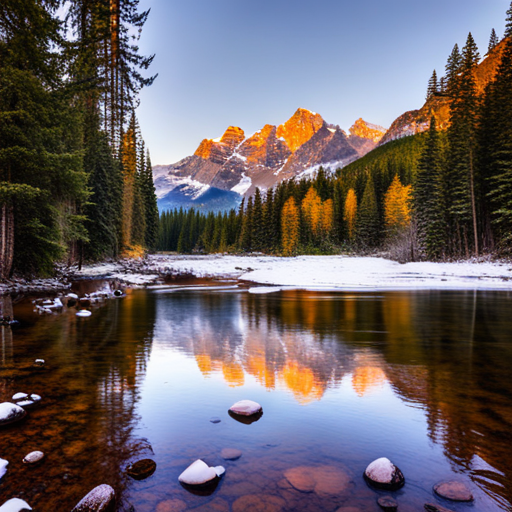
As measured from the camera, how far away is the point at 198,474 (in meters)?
2.39

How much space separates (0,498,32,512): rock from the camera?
6.61 feet

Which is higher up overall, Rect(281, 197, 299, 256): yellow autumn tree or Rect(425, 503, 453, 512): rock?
Rect(281, 197, 299, 256): yellow autumn tree

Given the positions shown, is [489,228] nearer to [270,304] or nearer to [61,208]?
[270,304]

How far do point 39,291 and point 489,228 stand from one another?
40.9 meters

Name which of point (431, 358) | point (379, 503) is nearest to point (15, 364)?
point (379, 503)

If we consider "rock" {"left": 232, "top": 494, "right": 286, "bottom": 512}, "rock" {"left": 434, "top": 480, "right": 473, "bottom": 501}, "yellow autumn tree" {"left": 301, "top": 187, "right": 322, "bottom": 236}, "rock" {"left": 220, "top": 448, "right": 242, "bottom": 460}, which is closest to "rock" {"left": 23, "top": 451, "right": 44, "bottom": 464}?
"rock" {"left": 220, "top": 448, "right": 242, "bottom": 460}

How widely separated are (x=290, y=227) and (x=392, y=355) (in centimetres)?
7859

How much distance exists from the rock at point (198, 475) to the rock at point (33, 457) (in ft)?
3.83

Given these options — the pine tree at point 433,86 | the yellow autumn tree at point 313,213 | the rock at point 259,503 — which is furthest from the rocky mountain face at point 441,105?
the rock at point 259,503

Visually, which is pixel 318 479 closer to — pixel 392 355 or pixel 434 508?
pixel 434 508

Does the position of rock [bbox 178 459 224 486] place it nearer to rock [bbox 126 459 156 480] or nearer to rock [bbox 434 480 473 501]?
rock [bbox 126 459 156 480]

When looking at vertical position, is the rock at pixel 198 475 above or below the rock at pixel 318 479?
above

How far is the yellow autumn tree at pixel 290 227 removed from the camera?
271 ft

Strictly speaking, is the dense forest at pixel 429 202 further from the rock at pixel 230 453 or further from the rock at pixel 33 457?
the rock at pixel 33 457
